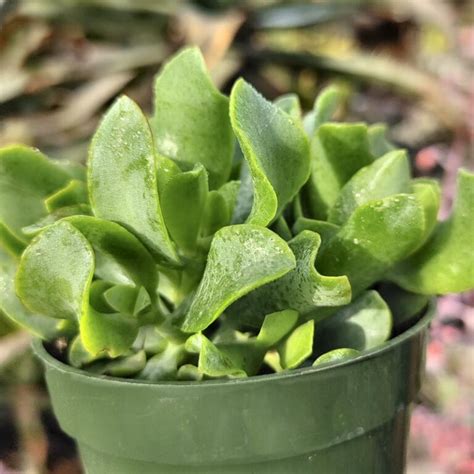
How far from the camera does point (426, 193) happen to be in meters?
0.45

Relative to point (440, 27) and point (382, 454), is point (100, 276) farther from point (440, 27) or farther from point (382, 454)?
point (440, 27)

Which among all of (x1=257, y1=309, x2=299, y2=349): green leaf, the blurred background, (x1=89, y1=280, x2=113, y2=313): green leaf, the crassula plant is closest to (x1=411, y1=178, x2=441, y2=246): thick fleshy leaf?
the crassula plant

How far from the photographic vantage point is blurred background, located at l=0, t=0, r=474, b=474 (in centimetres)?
110

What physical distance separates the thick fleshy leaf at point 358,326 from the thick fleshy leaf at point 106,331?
4.9 inches

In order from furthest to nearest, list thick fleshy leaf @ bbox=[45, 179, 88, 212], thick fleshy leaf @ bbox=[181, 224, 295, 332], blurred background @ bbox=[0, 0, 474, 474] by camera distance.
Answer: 1. blurred background @ bbox=[0, 0, 474, 474]
2. thick fleshy leaf @ bbox=[45, 179, 88, 212]
3. thick fleshy leaf @ bbox=[181, 224, 295, 332]

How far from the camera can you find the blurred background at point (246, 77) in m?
1.10

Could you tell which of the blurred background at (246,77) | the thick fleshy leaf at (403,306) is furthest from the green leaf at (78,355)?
the blurred background at (246,77)

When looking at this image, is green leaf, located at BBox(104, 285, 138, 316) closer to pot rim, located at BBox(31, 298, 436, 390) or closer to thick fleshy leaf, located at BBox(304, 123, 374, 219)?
pot rim, located at BBox(31, 298, 436, 390)

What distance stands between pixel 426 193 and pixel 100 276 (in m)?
0.22

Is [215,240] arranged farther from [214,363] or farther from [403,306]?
[403,306]

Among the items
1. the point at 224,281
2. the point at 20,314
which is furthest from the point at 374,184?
the point at 20,314

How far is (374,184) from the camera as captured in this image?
45 cm

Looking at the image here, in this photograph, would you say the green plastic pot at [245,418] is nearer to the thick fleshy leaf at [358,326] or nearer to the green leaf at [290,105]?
the thick fleshy leaf at [358,326]

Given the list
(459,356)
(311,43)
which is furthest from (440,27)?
(459,356)
